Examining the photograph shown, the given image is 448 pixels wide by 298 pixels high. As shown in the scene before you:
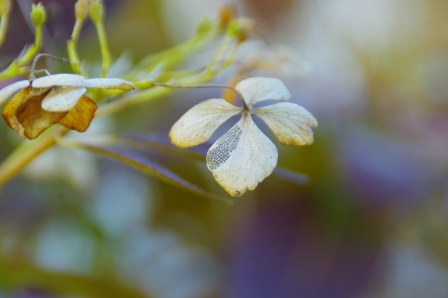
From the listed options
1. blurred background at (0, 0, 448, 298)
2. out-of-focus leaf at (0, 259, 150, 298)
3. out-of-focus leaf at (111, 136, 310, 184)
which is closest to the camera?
out-of-focus leaf at (111, 136, 310, 184)

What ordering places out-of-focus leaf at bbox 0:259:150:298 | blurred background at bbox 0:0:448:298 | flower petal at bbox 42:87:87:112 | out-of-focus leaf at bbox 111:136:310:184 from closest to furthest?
flower petal at bbox 42:87:87:112 → out-of-focus leaf at bbox 111:136:310:184 → out-of-focus leaf at bbox 0:259:150:298 → blurred background at bbox 0:0:448:298

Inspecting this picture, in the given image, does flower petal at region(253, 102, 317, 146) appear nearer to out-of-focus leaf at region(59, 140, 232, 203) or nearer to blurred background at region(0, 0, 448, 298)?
out-of-focus leaf at region(59, 140, 232, 203)

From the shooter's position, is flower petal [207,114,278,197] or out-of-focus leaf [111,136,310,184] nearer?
flower petal [207,114,278,197]


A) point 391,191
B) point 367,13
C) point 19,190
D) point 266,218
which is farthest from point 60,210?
point 367,13

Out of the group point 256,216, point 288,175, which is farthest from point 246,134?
point 256,216

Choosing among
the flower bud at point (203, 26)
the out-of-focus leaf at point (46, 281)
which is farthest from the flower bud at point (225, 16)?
the out-of-focus leaf at point (46, 281)

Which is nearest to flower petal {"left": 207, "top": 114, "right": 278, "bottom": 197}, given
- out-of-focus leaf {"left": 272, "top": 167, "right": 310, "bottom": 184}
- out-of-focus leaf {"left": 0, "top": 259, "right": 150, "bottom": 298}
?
out-of-focus leaf {"left": 272, "top": 167, "right": 310, "bottom": 184}

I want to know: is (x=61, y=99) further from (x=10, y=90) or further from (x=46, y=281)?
(x=46, y=281)

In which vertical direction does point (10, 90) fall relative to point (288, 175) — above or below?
above
